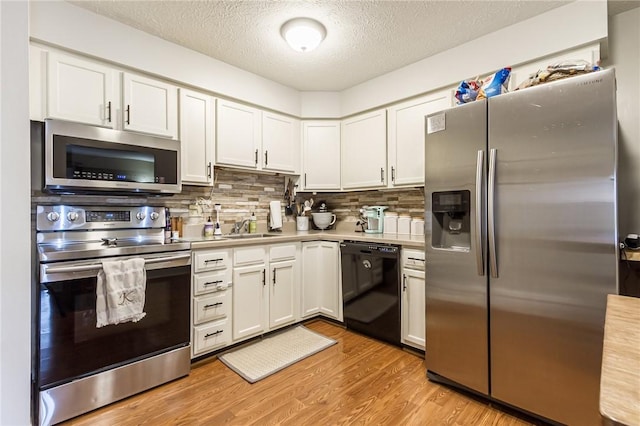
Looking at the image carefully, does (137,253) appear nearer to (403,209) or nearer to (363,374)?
(363,374)

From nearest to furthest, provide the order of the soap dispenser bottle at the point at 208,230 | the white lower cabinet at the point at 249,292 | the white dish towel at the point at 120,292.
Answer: the white dish towel at the point at 120,292
the white lower cabinet at the point at 249,292
the soap dispenser bottle at the point at 208,230

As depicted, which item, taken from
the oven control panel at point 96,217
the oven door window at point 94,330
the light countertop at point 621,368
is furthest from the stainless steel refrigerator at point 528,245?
the oven control panel at point 96,217

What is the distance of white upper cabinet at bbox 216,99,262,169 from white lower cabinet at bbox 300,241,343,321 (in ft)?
3.34

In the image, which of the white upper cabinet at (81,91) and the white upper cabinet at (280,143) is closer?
the white upper cabinet at (81,91)

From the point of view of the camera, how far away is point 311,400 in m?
1.90

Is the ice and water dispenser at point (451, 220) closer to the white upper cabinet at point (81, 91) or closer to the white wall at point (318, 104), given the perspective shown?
the white wall at point (318, 104)

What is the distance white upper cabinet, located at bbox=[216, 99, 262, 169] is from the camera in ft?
9.14

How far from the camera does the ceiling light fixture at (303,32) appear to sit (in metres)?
2.19

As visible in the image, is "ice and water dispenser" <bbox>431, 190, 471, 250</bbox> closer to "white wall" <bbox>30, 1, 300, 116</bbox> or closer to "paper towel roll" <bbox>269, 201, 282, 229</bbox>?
"paper towel roll" <bbox>269, 201, 282, 229</bbox>

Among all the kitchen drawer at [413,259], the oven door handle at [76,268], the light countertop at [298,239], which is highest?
the light countertop at [298,239]

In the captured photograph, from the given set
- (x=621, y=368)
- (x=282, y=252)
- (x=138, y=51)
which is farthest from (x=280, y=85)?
(x=621, y=368)

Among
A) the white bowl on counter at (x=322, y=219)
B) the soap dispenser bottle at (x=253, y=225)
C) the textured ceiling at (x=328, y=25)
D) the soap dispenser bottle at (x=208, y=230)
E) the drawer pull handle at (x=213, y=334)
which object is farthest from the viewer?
the white bowl on counter at (x=322, y=219)

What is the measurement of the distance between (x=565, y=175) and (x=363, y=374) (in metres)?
1.73

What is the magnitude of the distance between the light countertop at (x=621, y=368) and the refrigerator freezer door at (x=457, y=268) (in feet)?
3.18
